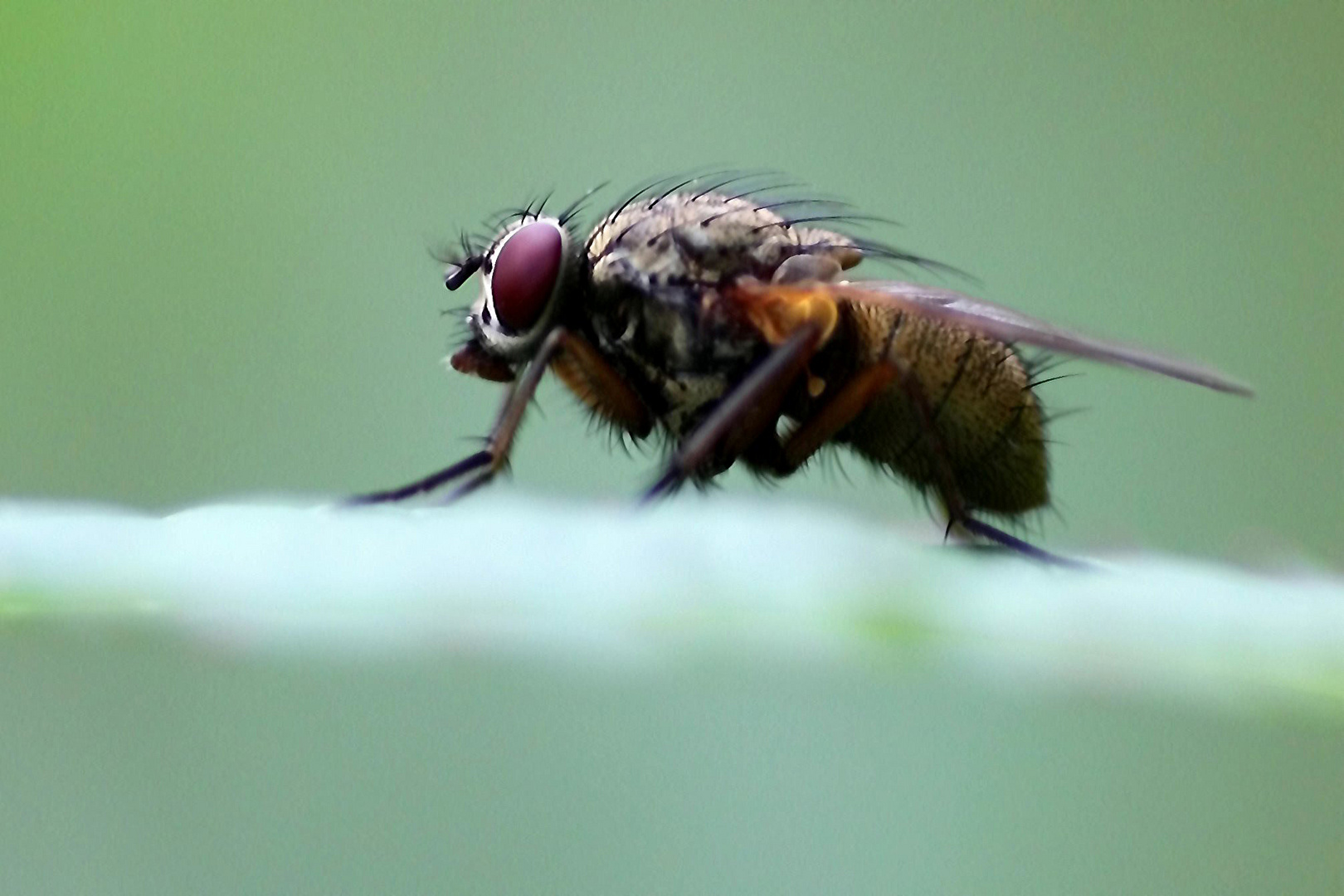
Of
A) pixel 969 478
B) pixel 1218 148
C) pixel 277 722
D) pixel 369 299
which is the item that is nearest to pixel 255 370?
pixel 369 299

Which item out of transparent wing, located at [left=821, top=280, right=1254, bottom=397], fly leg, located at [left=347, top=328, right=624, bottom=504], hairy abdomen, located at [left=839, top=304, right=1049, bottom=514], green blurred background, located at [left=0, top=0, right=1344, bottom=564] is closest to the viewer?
transparent wing, located at [left=821, top=280, right=1254, bottom=397]

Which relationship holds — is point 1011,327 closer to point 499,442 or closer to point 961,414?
point 961,414

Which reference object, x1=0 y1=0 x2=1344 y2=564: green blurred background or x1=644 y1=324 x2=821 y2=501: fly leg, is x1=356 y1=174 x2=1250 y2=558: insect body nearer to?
x1=644 y1=324 x2=821 y2=501: fly leg

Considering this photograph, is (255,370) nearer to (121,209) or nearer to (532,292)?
(121,209)

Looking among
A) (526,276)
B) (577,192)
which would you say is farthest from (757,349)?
(577,192)

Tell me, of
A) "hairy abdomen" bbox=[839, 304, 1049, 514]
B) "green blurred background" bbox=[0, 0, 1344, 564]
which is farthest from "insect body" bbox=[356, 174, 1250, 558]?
"green blurred background" bbox=[0, 0, 1344, 564]

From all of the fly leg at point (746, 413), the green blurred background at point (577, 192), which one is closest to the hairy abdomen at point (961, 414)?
the fly leg at point (746, 413)
